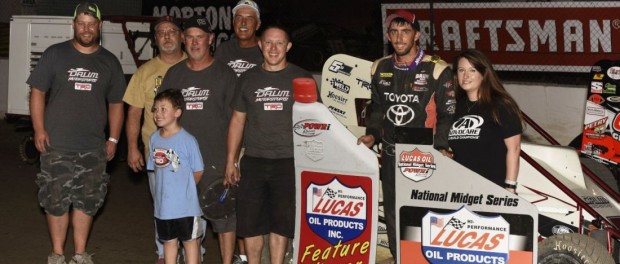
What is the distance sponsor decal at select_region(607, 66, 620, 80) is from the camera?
365 inches

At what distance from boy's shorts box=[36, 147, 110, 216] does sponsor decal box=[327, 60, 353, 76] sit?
73.8 inches

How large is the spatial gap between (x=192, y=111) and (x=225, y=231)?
0.90 m

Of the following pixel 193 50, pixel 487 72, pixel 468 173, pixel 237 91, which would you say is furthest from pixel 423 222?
pixel 193 50

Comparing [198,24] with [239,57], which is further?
[239,57]

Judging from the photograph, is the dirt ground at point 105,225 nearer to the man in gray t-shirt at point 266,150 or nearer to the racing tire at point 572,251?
the man in gray t-shirt at point 266,150

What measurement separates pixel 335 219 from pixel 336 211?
0.17 ft

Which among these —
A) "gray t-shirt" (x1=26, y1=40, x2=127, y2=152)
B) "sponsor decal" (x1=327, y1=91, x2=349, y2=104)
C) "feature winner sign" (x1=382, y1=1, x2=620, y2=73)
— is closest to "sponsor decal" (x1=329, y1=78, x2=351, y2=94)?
"sponsor decal" (x1=327, y1=91, x2=349, y2=104)

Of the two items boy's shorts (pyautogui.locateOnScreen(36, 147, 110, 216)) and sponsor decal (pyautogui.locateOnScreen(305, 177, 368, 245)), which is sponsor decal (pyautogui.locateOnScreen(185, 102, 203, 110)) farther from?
sponsor decal (pyautogui.locateOnScreen(305, 177, 368, 245))

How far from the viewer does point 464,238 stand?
19.6 feet

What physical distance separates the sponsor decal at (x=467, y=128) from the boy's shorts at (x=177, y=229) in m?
1.92

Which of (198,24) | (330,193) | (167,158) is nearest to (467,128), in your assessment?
(330,193)

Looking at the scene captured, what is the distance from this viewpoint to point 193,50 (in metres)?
7.10

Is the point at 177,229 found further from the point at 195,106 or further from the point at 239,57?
the point at 239,57

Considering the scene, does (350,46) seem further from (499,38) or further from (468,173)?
(468,173)
